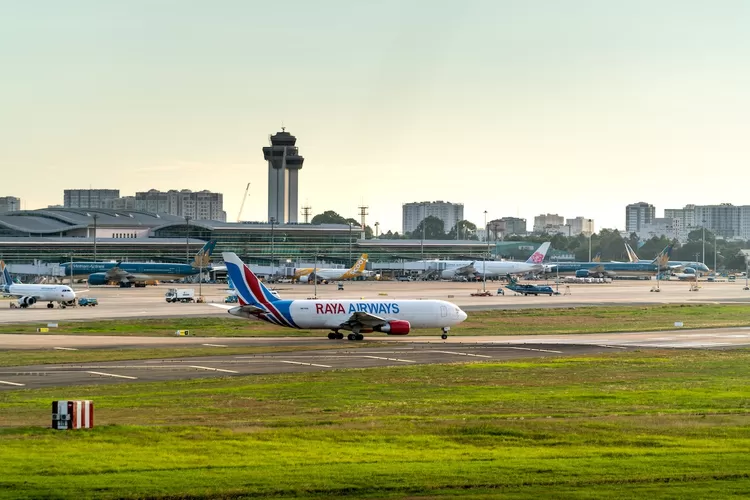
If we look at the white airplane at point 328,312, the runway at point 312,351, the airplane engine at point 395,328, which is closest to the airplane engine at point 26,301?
the runway at point 312,351

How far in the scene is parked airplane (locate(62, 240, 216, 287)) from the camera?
184375 mm

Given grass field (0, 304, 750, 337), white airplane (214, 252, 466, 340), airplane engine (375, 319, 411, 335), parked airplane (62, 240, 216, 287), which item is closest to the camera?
white airplane (214, 252, 466, 340)

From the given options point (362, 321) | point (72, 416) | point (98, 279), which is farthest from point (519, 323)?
point (98, 279)

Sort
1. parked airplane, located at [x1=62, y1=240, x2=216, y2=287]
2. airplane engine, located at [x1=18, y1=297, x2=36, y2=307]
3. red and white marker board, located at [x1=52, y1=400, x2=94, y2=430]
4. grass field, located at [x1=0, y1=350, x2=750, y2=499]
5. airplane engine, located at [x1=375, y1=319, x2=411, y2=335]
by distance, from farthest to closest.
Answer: parked airplane, located at [x1=62, y1=240, x2=216, y2=287], airplane engine, located at [x1=18, y1=297, x2=36, y2=307], airplane engine, located at [x1=375, y1=319, x2=411, y2=335], red and white marker board, located at [x1=52, y1=400, x2=94, y2=430], grass field, located at [x1=0, y1=350, x2=750, y2=499]

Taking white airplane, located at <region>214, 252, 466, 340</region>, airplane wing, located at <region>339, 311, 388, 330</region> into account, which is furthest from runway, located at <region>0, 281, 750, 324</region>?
airplane wing, located at <region>339, 311, 388, 330</region>

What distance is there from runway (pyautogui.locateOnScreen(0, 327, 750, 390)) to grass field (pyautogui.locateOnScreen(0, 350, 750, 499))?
4.27 m

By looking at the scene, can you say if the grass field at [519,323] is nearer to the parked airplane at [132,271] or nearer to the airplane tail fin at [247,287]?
the airplane tail fin at [247,287]

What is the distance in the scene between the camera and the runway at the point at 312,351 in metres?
52.5

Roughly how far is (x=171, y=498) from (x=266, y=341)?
2026 inches

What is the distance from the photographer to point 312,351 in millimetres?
67250

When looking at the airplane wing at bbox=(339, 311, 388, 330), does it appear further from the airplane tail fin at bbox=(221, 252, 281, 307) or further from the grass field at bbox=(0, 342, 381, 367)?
the airplane tail fin at bbox=(221, 252, 281, 307)

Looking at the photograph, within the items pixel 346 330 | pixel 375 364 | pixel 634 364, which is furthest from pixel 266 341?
pixel 634 364

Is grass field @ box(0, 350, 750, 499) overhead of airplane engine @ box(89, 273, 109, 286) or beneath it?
beneath

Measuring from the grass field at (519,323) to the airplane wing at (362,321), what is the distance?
228 inches
